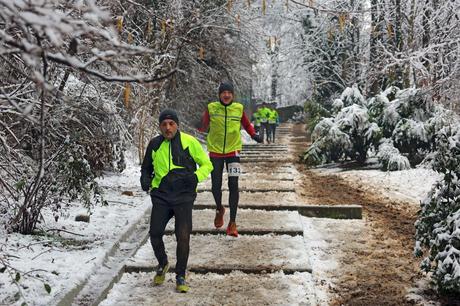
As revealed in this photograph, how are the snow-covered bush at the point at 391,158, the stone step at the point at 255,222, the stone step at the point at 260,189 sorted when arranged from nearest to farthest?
1. the stone step at the point at 255,222
2. the stone step at the point at 260,189
3. the snow-covered bush at the point at 391,158

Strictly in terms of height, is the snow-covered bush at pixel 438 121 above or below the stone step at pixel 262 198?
above

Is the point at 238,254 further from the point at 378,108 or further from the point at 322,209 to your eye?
the point at 378,108

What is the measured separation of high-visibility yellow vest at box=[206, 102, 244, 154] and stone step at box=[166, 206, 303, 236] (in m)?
1.05

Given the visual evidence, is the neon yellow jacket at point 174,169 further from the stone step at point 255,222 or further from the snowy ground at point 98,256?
the stone step at point 255,222

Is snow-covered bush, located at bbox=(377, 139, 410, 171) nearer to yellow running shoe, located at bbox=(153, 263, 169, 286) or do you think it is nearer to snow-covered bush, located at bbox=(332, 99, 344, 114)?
snow-covered bush, located at bbox=(332, 99, 344, 114)

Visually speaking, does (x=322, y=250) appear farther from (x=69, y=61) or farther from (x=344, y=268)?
(x=69, y=61)

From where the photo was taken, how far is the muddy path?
182 inches

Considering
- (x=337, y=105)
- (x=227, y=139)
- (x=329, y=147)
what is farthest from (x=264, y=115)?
(x=227, y=139)

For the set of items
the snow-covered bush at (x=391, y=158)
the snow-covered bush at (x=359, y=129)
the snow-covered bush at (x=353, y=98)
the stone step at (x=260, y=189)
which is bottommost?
the stone step at (x=260, y=189)

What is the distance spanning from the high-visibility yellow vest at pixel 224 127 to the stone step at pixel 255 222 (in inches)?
41.2

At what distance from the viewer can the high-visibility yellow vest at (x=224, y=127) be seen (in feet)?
21.0

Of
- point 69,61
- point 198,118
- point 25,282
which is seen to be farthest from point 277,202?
point 198,118

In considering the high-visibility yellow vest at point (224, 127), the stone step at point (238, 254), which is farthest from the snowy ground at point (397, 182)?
the high-visibility yellow vest at point (224, 127)

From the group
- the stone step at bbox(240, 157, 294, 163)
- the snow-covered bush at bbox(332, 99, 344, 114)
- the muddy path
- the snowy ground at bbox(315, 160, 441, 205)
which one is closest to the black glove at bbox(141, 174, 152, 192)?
the muddy path
